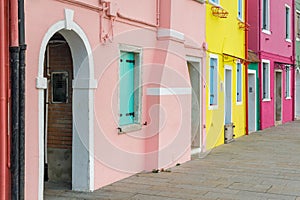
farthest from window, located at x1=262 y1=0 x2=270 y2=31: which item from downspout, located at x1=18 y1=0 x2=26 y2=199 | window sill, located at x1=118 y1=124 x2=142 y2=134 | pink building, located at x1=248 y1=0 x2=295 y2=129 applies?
downspout, located at x1=18 y1=0 x2=26 y2=199

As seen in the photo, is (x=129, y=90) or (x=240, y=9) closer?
(x=129, y=90)

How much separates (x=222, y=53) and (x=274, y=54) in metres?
7.66

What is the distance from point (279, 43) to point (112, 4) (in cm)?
1594

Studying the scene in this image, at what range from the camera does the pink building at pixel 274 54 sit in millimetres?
20234

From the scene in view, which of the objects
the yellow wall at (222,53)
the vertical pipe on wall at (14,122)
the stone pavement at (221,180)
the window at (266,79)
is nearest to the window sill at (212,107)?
the yellow wall at (222,53)

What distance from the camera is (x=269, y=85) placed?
21453 mm

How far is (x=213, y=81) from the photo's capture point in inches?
581

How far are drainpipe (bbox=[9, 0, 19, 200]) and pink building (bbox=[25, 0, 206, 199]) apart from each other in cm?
35

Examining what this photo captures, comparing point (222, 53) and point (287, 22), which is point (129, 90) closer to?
point (222, 53)

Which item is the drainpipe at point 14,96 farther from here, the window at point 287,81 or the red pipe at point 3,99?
the window at point 287,81

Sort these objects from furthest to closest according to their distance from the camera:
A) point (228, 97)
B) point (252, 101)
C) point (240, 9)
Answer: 1. point (252, 101)
2. point (240, 9)
3. point (228, 97)

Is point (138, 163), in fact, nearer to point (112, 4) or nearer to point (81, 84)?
point (81, 84)

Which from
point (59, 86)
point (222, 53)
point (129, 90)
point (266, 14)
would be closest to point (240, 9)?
point (222, 53)

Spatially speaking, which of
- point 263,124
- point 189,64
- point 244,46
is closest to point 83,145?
point 189,64
